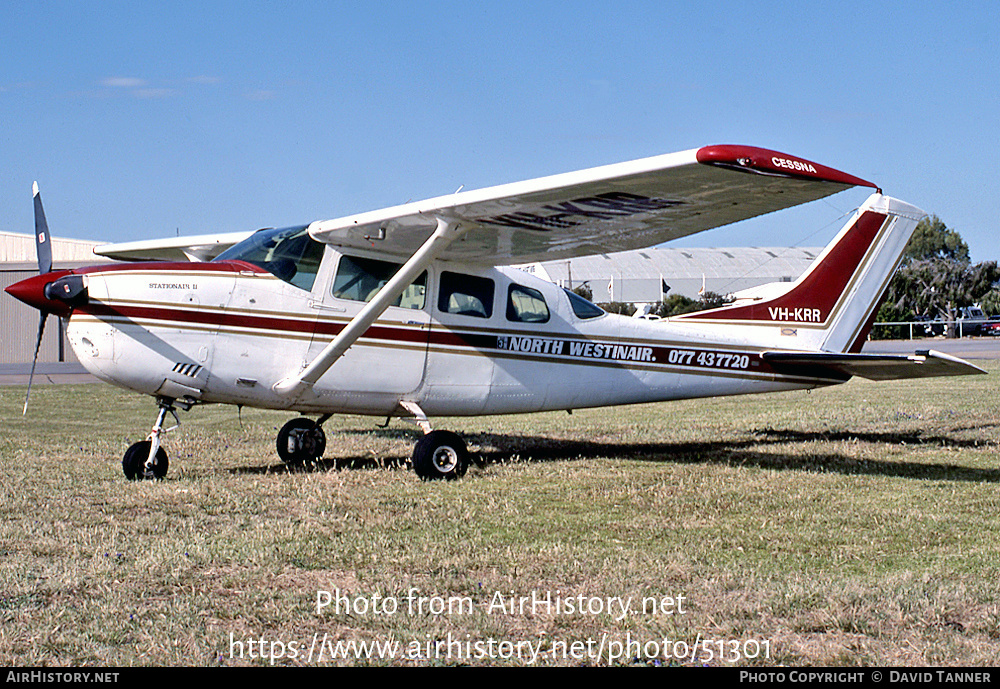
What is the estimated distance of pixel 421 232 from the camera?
838 cm

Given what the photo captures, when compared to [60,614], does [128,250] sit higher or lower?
higher

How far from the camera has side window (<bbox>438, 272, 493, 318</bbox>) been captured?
9.06 metres

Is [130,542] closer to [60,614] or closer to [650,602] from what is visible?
[60,614]

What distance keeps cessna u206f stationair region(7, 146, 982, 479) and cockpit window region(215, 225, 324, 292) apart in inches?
0.8

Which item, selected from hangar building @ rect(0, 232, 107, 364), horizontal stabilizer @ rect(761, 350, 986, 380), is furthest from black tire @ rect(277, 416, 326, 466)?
hangar building @ rect(0, 232, 107, 364)

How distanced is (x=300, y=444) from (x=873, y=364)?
5.80 meters

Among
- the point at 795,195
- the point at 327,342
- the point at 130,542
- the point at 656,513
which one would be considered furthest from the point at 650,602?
the point at 327,342

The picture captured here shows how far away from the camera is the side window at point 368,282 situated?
8.53 meters

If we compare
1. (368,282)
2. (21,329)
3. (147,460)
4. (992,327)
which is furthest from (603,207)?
(992,327)

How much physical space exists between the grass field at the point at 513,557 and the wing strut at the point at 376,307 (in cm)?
91

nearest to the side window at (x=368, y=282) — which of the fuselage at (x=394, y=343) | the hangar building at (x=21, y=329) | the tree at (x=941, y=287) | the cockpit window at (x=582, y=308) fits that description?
the fuselage at (x=394, y=343)

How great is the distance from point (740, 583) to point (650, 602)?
59 cm

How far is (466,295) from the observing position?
362 inches

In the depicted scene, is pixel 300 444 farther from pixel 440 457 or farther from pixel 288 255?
pixel 288 255
